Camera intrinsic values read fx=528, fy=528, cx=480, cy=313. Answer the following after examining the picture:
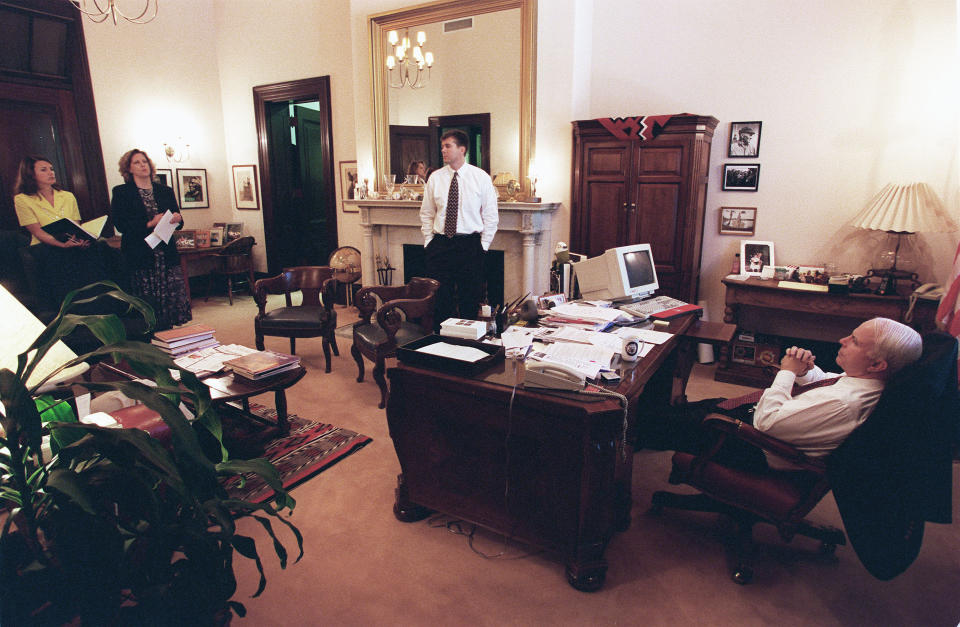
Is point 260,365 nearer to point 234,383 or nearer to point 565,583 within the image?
point 234,383

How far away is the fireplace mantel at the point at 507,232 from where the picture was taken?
4.96m

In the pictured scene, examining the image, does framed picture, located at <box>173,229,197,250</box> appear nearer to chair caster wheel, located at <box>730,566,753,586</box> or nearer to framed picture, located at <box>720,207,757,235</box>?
framed picture, located at <box>720,207,757,235</box>

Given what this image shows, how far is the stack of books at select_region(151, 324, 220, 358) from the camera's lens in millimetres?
3096

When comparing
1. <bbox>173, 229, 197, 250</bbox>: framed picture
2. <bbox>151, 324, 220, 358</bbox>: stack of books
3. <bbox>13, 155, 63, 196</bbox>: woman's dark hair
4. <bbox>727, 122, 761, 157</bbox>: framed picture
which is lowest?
<bbox>151, 324, 220, 358</bbox>: stack of books

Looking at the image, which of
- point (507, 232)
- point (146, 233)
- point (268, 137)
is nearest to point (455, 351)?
point (507, 232)

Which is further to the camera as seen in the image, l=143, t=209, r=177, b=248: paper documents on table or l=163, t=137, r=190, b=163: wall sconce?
l=163, t=137, r=190, b=163: wall sconce

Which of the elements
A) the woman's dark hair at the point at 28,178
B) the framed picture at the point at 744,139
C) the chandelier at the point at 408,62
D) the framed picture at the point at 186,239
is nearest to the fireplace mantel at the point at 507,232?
the chandelier at the point at 408,62

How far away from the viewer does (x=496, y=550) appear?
7.43 feet

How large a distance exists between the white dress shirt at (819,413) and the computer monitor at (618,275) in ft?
4.00

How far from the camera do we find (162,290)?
16.5ft

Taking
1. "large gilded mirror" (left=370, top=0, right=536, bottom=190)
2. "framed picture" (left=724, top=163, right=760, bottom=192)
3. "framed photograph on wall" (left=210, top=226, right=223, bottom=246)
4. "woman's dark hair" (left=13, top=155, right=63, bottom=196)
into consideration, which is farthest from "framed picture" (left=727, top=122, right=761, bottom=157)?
"framed photograph on wall" (left=210, top=226, right=223, bottom=246)

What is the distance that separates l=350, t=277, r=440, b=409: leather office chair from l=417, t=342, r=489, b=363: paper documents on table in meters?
1.20

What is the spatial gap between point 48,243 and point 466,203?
3.64 metres

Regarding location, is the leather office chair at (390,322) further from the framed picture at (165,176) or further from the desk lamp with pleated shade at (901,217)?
the framed picture at (165,176)
